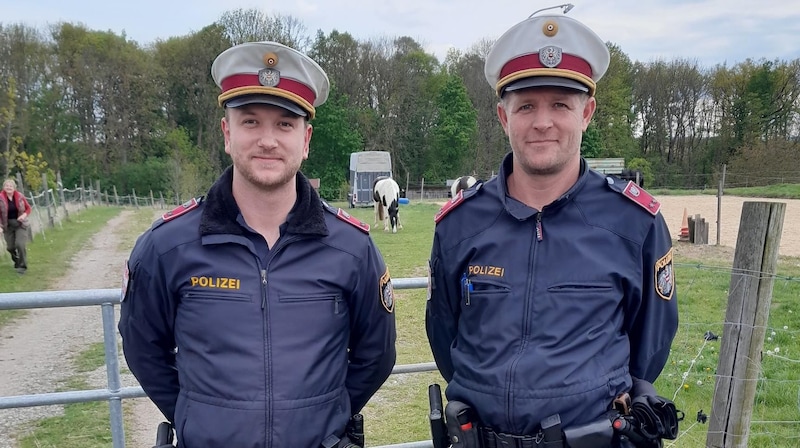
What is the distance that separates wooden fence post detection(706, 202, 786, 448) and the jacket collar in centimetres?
212

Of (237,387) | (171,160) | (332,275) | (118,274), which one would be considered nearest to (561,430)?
(332,275)

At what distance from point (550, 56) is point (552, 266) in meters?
0.77

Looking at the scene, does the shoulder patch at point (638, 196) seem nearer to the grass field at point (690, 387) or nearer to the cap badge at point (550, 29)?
the cap badge at point (550, 29)

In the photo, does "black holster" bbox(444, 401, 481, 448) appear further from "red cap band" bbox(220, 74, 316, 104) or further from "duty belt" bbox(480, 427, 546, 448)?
"red cap band" bbox(220, 74, 316, 104)

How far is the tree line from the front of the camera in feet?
133

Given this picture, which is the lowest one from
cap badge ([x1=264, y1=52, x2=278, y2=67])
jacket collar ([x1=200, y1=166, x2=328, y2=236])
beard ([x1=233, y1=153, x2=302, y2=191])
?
jacket collar ([x1=200, y1=166, x2=328, y2=236])

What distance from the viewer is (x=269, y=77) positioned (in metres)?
2.16

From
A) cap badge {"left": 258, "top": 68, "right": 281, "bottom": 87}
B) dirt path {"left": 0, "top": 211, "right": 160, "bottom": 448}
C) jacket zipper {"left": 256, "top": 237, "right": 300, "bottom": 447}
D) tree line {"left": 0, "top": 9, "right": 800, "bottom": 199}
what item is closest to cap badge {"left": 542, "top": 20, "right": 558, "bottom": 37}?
cap badge {"left": 258, "top": 68, "right": 281, "bottom": 87}

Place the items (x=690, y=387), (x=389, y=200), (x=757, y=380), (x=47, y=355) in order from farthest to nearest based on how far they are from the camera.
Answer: (x=389, y=200)
(x=47, y=355)
(x=690, y=387)
(x=757, y=380)

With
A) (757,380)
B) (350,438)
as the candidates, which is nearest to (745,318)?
(757,380)

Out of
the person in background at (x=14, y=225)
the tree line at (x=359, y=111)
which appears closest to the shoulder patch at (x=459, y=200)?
the person in background at (x=14, y=225)

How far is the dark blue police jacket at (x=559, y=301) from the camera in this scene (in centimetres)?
193

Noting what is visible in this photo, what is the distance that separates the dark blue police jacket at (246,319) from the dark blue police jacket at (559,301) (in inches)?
17.6

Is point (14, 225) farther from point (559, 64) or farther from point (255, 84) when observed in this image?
point (559, 64)
